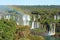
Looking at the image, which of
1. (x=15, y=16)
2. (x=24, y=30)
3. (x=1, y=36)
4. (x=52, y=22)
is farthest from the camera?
(x=52, y=22)

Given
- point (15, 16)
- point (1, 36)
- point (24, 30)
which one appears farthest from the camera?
point (15, 16)

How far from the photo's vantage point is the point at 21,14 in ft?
20.3

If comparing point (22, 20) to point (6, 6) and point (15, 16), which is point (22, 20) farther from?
point (6, 6)

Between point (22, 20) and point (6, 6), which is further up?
point (6, 6)

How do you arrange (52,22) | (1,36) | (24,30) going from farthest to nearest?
1. (52,22)
2. (24,30)
3. (1,36)

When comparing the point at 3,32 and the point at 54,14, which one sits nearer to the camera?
the point at 3,32

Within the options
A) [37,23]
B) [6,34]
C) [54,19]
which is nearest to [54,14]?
[54,19]

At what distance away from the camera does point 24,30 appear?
13.9 feet

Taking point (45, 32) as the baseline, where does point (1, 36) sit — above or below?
above

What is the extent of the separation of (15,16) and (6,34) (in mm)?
3073

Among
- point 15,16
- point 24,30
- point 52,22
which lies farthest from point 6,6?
point 24,30

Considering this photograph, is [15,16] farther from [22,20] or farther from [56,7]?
[56,7]

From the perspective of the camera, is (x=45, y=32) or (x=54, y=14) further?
(x=54, y=14)

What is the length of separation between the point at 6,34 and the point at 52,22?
360 cm
